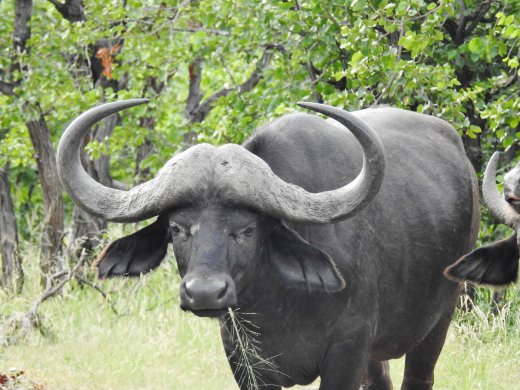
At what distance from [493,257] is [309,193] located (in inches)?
52.1

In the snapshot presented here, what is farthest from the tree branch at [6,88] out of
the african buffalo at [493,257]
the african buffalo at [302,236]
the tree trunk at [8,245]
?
the african buffalo at [493,257]

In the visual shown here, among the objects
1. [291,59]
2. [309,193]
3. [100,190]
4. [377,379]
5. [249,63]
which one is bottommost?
[377,379]

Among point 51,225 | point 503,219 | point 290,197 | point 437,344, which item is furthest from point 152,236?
point 51,225

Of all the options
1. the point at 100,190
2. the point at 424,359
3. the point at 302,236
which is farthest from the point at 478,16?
the point at 100,190

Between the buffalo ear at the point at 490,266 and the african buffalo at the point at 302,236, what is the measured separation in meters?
0.24

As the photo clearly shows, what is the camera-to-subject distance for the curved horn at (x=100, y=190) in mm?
4328

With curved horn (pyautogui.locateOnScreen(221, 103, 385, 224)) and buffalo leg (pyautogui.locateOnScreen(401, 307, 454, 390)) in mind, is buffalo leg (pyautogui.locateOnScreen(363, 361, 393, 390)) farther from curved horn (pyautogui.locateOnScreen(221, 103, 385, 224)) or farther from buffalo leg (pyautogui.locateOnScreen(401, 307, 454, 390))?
curved horn (pyautogui.locateOnScreen(221, 103, 385, 224))

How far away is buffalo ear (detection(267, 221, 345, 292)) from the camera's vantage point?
175 inches

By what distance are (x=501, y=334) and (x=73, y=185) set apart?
4066 mm

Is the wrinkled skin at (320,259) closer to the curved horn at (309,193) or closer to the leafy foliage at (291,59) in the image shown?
the curved horn at (309,193)

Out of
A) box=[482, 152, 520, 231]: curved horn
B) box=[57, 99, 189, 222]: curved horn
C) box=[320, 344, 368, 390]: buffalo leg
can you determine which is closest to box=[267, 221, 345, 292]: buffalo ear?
box=[320, 344, 368, 390]: buffalo leg

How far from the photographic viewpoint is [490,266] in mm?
5297

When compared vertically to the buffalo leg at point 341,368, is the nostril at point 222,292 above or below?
above

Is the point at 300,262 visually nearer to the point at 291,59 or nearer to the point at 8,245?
the point at 291,59
